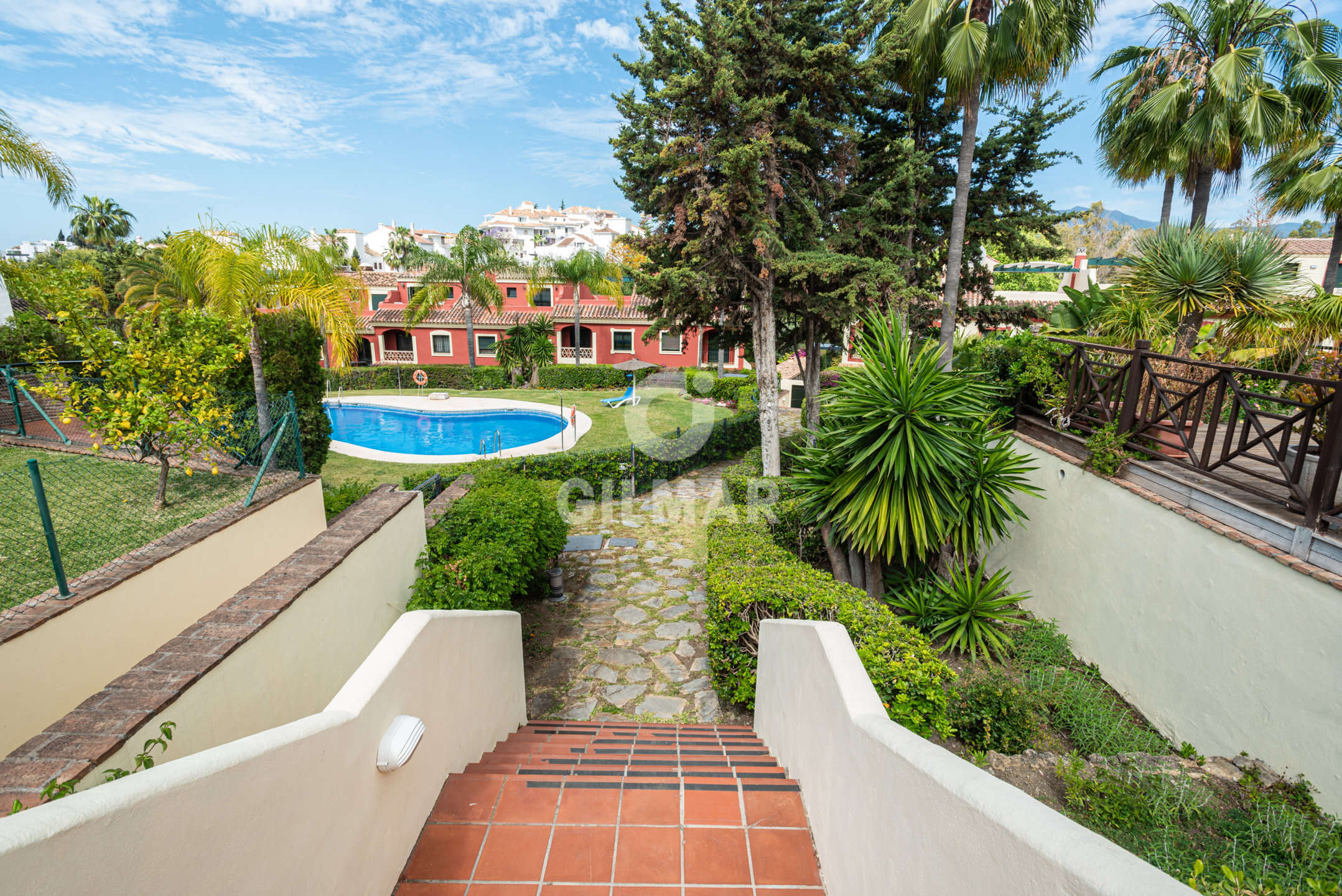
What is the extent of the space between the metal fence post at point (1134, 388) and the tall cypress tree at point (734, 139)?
5246 millimetres

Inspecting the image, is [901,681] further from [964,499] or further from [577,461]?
[577,461]

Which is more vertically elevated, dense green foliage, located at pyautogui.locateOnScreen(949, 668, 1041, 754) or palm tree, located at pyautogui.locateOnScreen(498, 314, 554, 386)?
palm tree, located at pyautogui.locateOnScreen(498, 314, 554, 386)

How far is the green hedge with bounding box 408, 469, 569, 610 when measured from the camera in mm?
5262

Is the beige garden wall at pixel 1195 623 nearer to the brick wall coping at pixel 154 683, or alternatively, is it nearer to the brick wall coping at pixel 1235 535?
the brick wall coping at pixel 1235 535

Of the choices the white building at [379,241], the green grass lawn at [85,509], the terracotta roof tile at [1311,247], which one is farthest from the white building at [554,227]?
the green grass lawn at [85,509]

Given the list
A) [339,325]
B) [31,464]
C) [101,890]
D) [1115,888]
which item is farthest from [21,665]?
[339,325]

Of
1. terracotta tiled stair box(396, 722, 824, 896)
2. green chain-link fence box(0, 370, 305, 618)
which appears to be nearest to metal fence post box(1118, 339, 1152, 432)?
terracotta tiled stair box(396, 722, 824, 896)

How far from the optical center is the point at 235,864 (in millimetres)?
1710

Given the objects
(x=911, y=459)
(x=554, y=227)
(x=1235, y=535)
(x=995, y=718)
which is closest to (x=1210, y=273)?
(x=1235, y=535)

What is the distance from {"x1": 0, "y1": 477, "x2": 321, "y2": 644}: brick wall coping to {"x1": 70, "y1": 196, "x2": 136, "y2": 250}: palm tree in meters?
46.0

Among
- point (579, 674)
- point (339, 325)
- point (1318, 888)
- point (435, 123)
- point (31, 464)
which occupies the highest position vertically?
point (435, 123)

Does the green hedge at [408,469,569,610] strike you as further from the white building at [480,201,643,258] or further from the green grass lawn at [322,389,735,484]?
the white building at [480,201,643,258]

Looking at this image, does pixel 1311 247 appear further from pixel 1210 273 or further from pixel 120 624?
pixel 120 624

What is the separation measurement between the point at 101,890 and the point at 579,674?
18.6 feet
